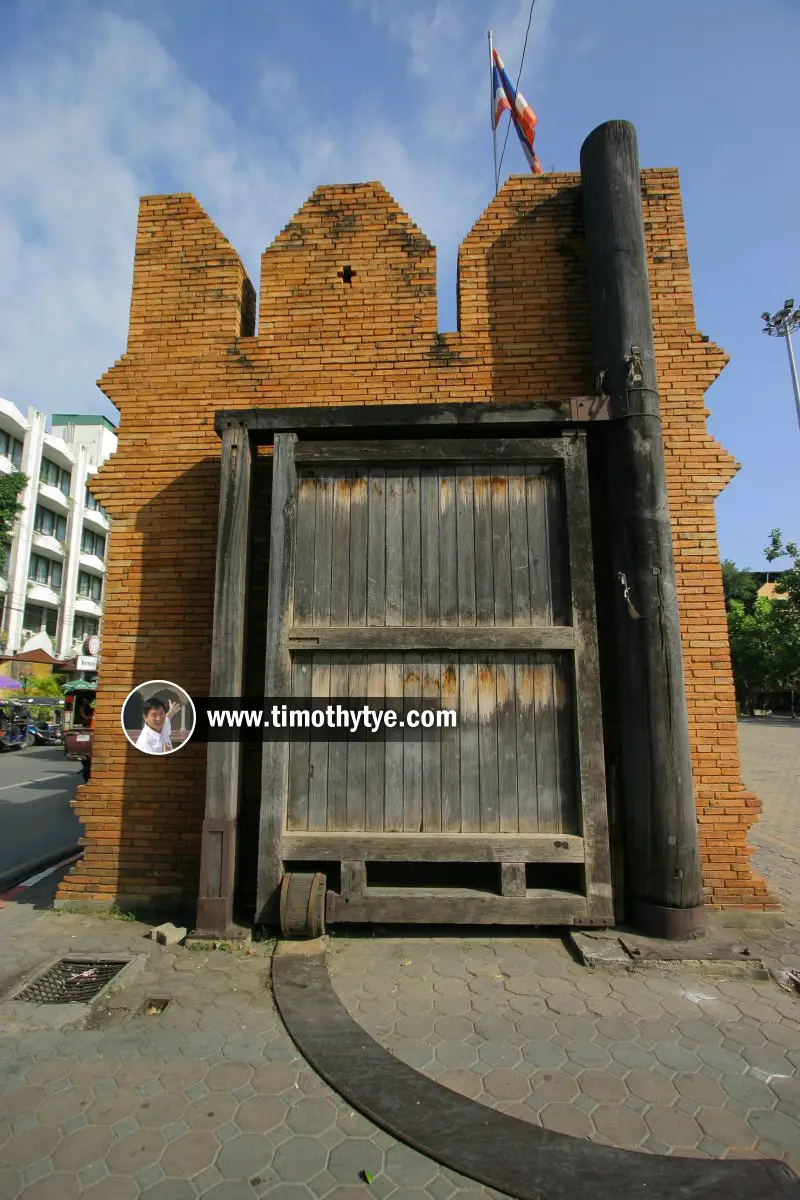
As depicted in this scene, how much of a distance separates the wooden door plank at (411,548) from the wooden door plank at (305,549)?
2.39ft

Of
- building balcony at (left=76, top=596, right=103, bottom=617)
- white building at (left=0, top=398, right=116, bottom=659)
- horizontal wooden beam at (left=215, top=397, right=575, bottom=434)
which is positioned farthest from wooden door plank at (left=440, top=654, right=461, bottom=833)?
building balcony at (left=76, top=596, right=103, bottom=617)

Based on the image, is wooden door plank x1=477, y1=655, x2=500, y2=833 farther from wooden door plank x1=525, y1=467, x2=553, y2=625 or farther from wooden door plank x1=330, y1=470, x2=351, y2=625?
wooden door plank x1=330, y1=470, x2=351, y2=625

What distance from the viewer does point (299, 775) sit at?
181 inches

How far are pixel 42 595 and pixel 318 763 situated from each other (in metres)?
36.2

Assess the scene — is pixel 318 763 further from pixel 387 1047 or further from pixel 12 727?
pixel 12 727

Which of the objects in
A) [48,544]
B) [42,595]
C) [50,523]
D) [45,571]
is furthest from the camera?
[50,523]

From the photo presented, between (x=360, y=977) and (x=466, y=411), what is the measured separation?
13.3ft

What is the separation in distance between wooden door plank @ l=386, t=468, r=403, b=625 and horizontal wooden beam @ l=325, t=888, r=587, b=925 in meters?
1.98

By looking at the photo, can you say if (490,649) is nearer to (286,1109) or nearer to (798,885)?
(286,1109)

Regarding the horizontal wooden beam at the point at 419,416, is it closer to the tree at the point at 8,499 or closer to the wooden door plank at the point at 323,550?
the wooden door plank at the point at 323,550

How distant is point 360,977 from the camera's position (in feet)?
12.6

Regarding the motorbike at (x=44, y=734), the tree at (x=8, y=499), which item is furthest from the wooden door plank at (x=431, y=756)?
the tree at (x=8, y=499)

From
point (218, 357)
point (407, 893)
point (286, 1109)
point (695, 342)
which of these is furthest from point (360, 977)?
point (695, 342)

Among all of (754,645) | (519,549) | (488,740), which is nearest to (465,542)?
(519,549)
